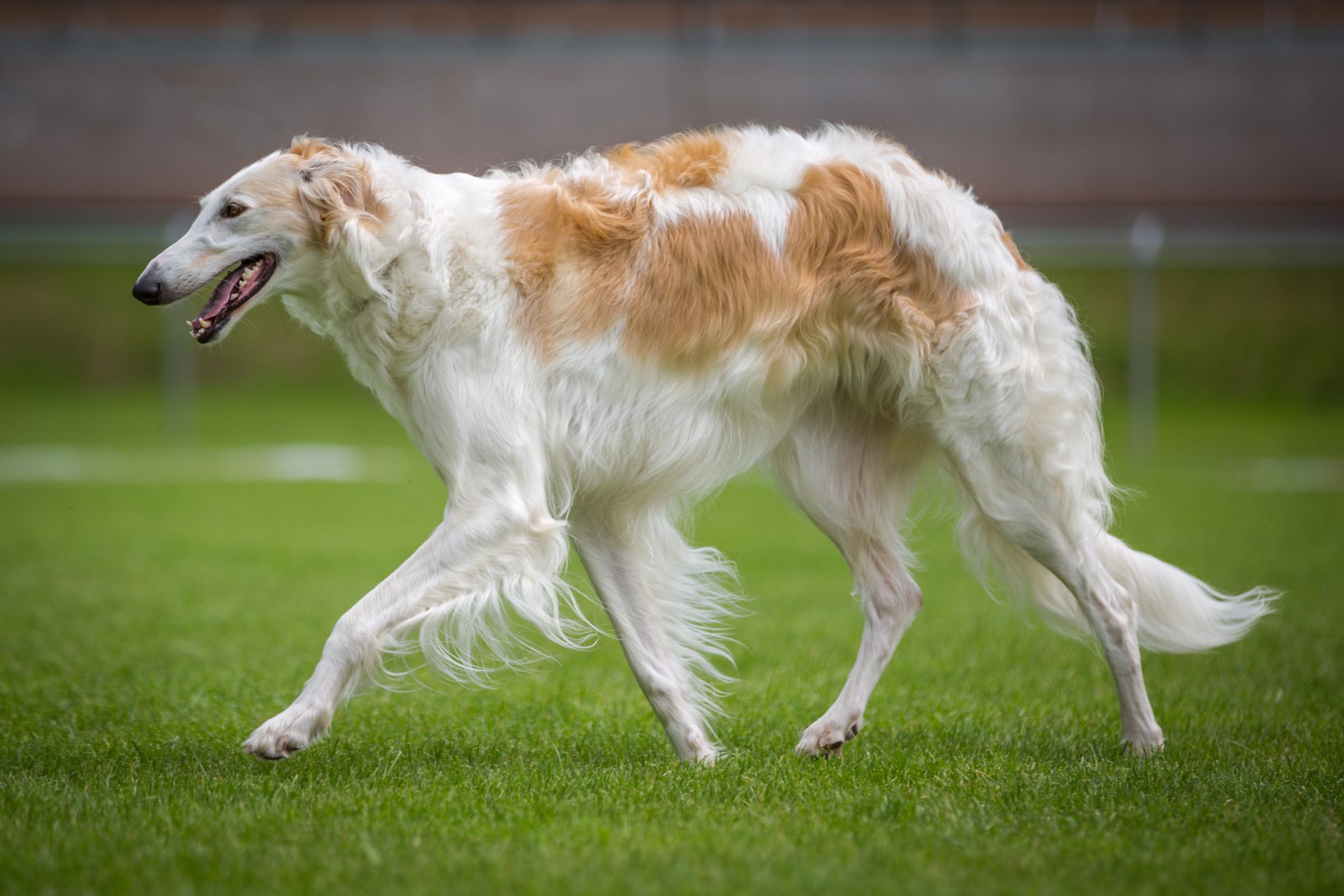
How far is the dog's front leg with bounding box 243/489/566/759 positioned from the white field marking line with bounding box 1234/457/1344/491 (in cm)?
1086

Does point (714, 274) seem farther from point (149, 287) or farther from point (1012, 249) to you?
point (149, 287)

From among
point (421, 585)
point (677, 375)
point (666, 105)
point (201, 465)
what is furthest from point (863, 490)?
point (666, 105)

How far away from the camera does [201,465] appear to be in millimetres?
16141

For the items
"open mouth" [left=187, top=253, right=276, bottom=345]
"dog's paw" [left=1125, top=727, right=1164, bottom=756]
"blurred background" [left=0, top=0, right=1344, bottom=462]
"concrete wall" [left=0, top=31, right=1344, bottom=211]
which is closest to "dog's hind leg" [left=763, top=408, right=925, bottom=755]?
"dog's paw" [left=1125, top=727, right=1164, bottom=756]

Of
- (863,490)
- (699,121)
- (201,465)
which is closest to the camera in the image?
(863,490)

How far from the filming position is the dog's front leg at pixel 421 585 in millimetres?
3994

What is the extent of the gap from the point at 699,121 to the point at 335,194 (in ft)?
58.5

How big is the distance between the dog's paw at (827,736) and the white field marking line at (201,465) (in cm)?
1075

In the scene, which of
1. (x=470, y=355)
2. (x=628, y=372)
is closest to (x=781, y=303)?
(x=628, y=372)

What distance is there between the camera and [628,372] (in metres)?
4.50

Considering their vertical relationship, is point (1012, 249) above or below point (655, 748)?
above

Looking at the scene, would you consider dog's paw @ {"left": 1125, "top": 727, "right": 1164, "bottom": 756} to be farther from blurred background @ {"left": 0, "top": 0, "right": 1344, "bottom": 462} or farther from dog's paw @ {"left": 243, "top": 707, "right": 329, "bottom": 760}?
blurred background @ {"left": 0, "top": 0, "right": 1344, "bottom": 462}

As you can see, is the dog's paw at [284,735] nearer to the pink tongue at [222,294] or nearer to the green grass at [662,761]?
the green grass at [662,761]

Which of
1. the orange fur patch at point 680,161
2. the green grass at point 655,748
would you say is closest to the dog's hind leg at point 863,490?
the green grass at point 655,748
